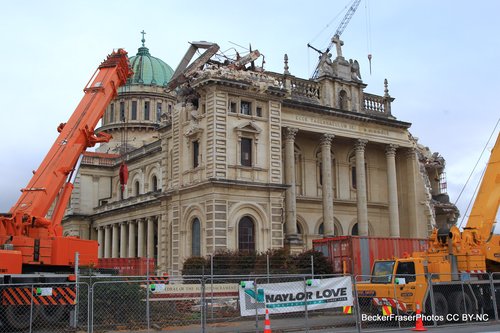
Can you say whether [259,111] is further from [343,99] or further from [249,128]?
[343,99]

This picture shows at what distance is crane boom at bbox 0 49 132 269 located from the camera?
65.6ft

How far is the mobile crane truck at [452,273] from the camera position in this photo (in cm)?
2083

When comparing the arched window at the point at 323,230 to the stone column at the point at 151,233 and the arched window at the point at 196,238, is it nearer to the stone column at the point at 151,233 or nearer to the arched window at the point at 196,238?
the arched window at the point at 196,238

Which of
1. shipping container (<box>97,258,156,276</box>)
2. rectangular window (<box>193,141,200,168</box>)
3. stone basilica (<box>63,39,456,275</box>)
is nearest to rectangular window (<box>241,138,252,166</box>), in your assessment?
stone basilica (<box>63,39,456,275</box>)

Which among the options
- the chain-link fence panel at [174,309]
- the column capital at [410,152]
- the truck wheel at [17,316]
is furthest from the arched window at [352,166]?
the truck wheel at [17,316]

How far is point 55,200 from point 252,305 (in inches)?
392

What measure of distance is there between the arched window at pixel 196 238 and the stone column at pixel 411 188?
2011cm

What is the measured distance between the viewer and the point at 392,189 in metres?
50.2

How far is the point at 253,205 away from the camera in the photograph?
40.0 m

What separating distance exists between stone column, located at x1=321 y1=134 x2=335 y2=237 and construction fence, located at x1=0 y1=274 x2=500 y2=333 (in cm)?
2182

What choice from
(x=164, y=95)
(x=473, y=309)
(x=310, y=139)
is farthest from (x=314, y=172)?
(x=164, y=95)

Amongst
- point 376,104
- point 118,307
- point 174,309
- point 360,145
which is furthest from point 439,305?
point 376,104

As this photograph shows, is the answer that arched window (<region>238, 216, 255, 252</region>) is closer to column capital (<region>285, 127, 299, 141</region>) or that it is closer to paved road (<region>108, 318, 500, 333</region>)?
column capital (<region>285, 127, 299, 141</region>)

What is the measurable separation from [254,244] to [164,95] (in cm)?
4580
